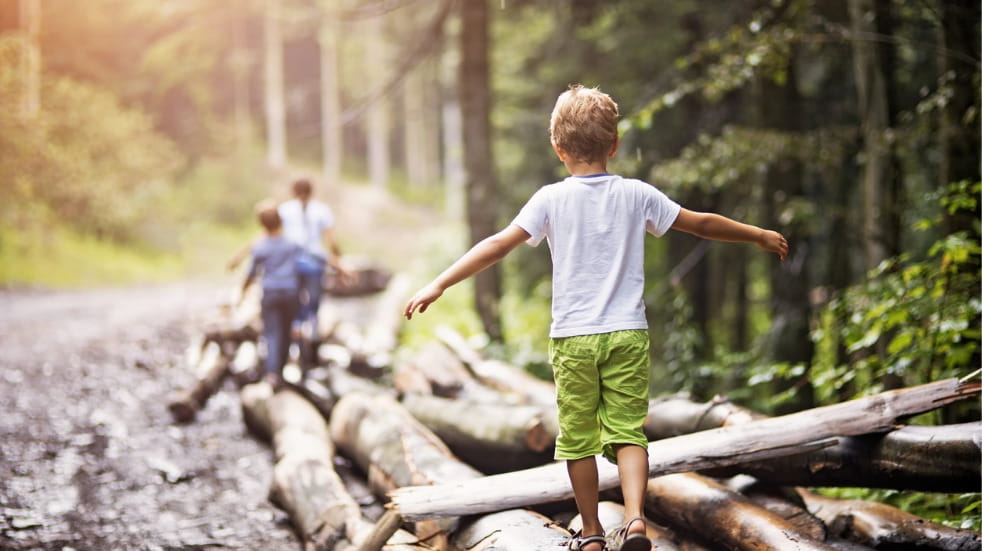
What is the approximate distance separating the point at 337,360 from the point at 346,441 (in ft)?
10.6

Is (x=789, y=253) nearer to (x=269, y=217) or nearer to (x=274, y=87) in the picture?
(x=269, y=217)

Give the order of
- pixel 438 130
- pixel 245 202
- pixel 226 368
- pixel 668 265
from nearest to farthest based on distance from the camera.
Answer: pixel 226 368 → pixel 668 265 → pixel 245 202 → pixel 438 130

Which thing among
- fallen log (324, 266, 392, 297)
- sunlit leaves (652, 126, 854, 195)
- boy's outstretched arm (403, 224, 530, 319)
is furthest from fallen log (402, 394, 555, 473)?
fallen log (324, 266, 392, 297)

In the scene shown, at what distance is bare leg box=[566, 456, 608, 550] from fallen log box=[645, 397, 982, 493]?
50.4 inches

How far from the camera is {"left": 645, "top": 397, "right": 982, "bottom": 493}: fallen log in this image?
3684mm

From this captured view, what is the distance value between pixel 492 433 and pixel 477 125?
6.66 m

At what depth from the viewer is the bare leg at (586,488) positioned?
11.3ft

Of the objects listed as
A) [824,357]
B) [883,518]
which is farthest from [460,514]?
[824,357]

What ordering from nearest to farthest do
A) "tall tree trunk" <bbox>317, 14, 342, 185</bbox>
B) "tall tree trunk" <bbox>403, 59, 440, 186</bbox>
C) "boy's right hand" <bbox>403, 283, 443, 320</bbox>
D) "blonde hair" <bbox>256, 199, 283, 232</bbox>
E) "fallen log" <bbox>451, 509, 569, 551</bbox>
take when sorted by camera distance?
"boy's right hand" <bbox>403, 283, 443, 320</bbox> → "fallen log" <bbox>451, 509, 569, 551</bbox> → "blonde hair" <bbox>256, 199, 283, 232</bbox> → "tall tree trunk" <bbox>317, 14, 342, 185</bbox> → "tall tree trunk" <bbox>403, 59, 440, 186</bbox>

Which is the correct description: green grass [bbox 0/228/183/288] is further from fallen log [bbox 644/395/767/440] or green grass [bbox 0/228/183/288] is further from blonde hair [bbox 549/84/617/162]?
blonde hair [bbox 549/84/617/162]

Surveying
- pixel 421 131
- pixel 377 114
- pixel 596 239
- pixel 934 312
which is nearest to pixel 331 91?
pixel 377 114

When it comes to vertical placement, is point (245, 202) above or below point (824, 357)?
above

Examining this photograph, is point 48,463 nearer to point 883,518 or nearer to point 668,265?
point 883,518

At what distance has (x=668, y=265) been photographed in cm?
1264
